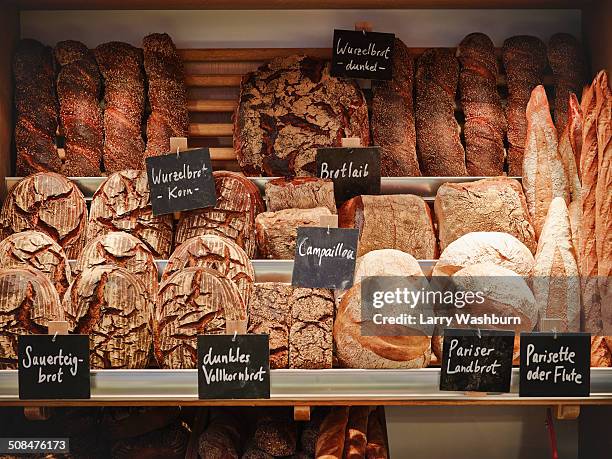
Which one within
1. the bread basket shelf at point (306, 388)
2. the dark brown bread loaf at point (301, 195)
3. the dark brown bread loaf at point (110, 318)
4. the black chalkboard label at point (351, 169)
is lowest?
the bread basket shelf at point (306, 388)

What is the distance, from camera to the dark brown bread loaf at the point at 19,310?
1586 millimetres

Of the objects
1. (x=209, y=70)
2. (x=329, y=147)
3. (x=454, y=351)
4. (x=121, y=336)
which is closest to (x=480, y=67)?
(x=329, y=147)

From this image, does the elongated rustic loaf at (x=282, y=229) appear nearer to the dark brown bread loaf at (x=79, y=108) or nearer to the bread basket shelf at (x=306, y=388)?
the bread basket shelf at (x=306, y=388)

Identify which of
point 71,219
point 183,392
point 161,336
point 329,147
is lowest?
point 183,392

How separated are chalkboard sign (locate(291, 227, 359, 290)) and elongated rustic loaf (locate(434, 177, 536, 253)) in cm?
35

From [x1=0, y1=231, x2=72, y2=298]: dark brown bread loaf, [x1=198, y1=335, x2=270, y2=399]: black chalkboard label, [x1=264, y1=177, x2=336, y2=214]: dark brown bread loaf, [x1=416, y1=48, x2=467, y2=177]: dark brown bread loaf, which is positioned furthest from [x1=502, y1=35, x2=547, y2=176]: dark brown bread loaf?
[x1=0, y1=231, x2=72, y2=298]: dark brown bread loaf

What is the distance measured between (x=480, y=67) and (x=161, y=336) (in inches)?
47.8

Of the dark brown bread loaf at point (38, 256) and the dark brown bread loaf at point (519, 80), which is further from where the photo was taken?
the dark brown bread loaf at point (519, 80)

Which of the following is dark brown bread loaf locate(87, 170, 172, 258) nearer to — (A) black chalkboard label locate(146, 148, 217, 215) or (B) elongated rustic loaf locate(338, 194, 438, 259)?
(A) black chalkboard label locate(146, 148, 217, 215)

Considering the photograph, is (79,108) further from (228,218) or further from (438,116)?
(438,116)

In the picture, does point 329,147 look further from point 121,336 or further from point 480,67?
point 121,336

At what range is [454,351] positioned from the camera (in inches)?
59.7

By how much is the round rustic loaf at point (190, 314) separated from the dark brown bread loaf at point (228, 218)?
275 mm

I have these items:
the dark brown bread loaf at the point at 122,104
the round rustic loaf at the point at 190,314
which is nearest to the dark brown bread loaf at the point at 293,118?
the dark brown bread loaf at the point at 122,104
